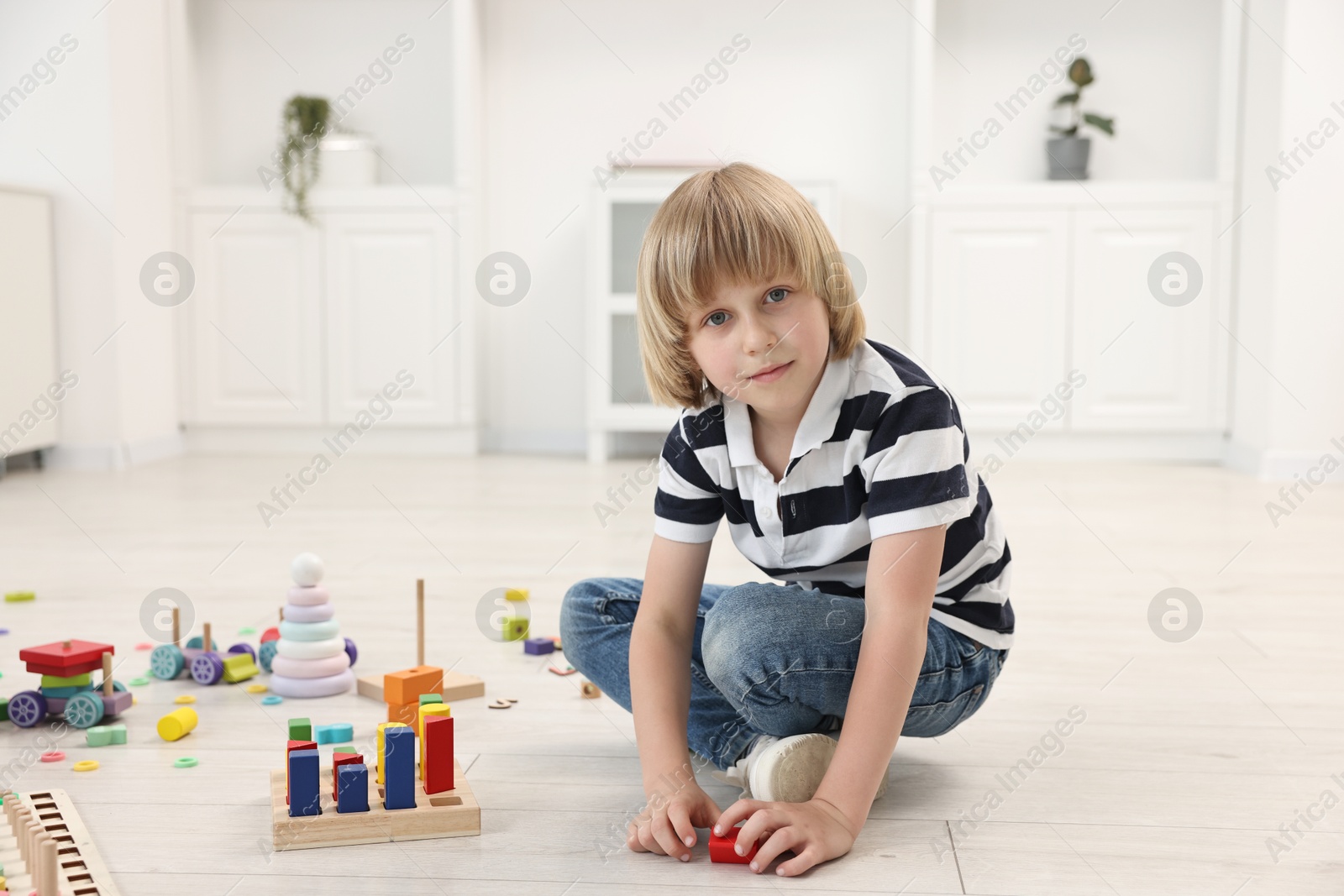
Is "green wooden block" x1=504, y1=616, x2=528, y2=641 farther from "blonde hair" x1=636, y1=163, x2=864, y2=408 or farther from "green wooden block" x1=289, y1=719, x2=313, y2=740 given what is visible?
"blonde hair" x1=636, y1=163, x2=864, y2=408

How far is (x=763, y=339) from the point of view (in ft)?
2.83

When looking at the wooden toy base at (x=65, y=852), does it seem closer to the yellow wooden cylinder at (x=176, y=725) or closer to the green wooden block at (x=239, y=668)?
the yellow wooden cylinder at (x=176, y=725)

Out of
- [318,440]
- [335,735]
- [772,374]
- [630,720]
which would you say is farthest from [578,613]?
[318,440]

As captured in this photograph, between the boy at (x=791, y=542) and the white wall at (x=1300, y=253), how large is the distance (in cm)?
217

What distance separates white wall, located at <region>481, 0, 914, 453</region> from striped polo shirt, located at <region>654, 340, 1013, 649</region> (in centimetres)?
245

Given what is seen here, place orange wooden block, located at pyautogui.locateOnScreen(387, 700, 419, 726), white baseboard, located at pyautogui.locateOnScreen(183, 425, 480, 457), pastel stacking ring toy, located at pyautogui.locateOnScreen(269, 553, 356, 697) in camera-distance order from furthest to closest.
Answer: white baseboard, located at pyautogui.locateOnScreen(183, 425, 480, 457) < pastel stacking ring toy, located at pyautogui.locateOnScreen(269, 553, 356, 697) < orange wooden block, located at pyautogui.locateOnScreen(387, 700, 419, 726)

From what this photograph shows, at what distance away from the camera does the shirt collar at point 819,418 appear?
915mm

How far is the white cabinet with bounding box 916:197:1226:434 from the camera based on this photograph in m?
3.11

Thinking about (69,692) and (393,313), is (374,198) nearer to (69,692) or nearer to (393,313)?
(393,313)

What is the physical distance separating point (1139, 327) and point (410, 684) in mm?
2483

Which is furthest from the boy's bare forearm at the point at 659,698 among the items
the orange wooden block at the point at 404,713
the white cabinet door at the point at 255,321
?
the white cabinet door at the point at 255,321

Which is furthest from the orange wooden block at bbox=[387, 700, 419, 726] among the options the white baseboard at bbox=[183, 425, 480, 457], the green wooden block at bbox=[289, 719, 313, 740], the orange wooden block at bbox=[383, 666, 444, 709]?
the white baseboard at bbox=[183, 425, 480, 457]

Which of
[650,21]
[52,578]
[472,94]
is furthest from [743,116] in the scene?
[52,578]

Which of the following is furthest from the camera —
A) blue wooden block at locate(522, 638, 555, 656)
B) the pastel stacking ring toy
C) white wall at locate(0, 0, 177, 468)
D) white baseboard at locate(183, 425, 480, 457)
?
white baseboard at locate(183, 425, 480, 457)
